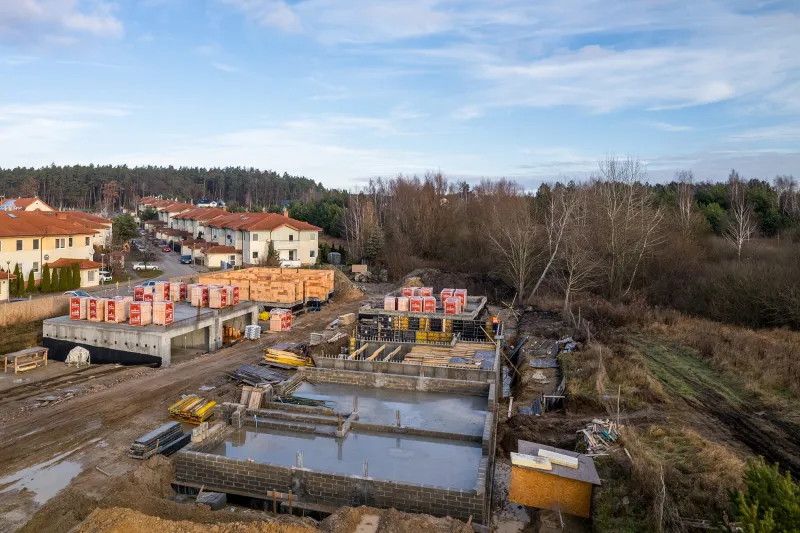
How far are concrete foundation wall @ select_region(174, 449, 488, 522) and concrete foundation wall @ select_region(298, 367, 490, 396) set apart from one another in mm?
5682

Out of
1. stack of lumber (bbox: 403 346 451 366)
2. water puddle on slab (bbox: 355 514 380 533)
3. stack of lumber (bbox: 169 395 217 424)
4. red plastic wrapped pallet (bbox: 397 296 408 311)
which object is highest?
red plastic wrapped pallet (bbox: 397 296 408 311)

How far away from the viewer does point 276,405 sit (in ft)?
47.2

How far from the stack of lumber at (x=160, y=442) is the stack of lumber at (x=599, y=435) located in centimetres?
993

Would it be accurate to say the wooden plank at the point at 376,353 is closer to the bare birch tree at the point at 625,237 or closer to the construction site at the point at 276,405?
the construction site at the point at 276,405

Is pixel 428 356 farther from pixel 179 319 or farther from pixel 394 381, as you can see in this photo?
pixel 179 319

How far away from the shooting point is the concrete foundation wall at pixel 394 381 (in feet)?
53.9

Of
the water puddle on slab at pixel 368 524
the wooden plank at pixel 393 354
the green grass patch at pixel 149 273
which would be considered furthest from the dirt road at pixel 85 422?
the green grass patch at pixel 149 273

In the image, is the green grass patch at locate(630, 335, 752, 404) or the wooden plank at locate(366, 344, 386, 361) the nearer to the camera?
the green grass patch at locate(630, 335, 752, 404)

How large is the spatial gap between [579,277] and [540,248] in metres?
7.35

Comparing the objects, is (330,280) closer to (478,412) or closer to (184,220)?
(478,412)

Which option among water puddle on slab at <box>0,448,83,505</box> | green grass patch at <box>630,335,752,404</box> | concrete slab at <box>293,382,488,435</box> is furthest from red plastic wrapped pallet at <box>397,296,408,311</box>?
water puddle on slab at <box>0,448,83,505</box>

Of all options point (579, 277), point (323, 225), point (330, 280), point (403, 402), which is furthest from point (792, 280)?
point (323, 225)

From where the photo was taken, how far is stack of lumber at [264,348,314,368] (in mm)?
22000

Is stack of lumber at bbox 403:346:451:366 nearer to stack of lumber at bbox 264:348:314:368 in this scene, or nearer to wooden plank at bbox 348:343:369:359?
wooden plank at bbox 348:343:369:359
